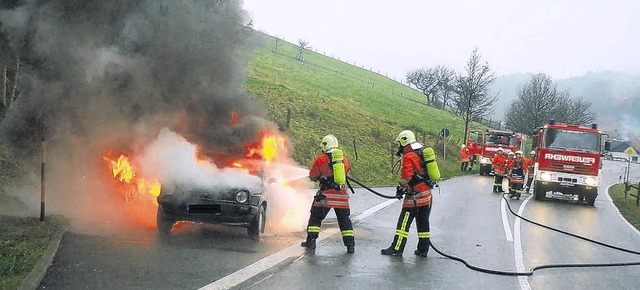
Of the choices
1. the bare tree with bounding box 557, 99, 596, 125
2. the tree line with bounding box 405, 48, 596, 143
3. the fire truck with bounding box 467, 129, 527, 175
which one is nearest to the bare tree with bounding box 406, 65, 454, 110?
the tree line with bounding box 405, 48, 596, 143

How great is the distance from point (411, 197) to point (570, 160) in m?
13.6

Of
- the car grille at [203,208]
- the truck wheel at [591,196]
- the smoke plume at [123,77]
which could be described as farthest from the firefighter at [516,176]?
the car grille at [203,208]

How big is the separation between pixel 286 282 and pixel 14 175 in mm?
9596

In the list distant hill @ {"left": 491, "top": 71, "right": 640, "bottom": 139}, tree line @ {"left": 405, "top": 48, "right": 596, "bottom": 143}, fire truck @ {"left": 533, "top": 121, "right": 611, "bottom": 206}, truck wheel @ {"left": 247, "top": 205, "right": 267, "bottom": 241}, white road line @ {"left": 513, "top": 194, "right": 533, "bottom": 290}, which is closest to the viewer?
white road line @ {"left": 513, "top": 194, "right": 533, "bottom": 290}

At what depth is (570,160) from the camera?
66.8 feet

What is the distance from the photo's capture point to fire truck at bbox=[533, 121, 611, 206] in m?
20.2

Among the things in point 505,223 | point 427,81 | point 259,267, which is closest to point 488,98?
point 427,81

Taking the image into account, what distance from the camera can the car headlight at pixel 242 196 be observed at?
9039mm

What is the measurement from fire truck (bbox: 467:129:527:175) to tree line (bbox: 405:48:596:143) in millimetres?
5218

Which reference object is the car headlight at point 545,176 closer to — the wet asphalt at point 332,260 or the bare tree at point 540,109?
the wet asphalt at point 332,260

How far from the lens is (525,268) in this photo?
8.41 metres

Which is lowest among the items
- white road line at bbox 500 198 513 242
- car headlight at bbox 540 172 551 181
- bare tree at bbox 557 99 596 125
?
white road line at bbox 500 198 513 242

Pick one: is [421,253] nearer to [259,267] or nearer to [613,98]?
[259,267]

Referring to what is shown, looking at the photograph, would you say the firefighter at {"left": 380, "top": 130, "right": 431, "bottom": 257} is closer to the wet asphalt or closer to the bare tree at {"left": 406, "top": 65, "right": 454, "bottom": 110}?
the wet asphalt
